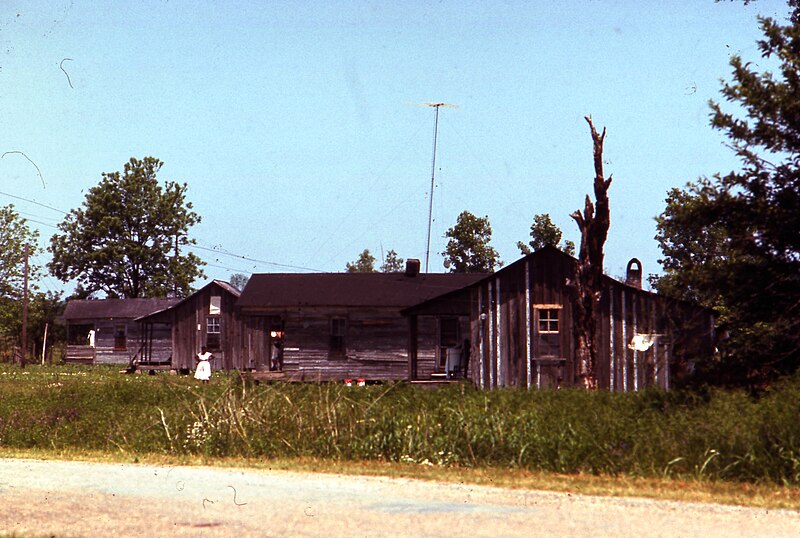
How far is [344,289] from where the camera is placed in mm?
49469

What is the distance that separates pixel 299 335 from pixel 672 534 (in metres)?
39.4

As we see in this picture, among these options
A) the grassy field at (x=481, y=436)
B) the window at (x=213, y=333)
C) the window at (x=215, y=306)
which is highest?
the window at (x=215, y=306)

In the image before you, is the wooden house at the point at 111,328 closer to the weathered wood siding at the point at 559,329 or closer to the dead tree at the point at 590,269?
the weathered wood siding at the point at 559,329

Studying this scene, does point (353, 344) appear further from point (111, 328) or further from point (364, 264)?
point (364, 264)

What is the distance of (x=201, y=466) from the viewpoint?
15.4 m

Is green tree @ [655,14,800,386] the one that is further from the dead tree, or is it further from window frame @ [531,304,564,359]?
window frame @ [531,304,564,359]

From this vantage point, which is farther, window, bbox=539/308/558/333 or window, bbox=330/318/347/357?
window, bbox=330/318/347/357

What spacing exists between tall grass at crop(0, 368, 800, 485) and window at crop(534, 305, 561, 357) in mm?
16132

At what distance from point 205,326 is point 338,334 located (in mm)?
16013

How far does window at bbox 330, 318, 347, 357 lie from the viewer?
48.2m

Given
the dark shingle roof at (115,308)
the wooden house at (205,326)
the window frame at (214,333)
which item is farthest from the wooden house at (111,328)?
the window frame at (214,333)

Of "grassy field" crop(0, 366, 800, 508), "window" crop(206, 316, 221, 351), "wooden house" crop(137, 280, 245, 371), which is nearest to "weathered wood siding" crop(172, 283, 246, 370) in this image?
"wooden house" crop(137, 280, 245, 371)

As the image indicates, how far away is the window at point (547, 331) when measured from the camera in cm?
3644

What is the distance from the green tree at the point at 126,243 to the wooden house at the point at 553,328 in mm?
56987
